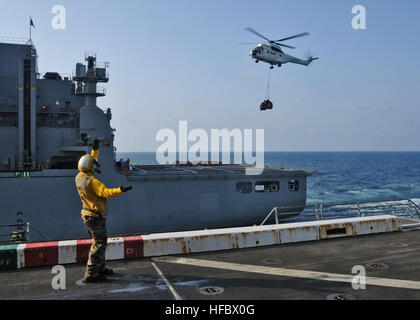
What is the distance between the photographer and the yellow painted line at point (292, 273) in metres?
6.50

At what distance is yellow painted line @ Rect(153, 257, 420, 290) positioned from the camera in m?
6.50

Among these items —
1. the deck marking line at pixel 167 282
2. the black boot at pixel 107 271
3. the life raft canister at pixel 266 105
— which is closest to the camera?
the deck marking line at pixel 167 282

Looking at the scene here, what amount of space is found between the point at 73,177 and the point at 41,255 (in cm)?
1642

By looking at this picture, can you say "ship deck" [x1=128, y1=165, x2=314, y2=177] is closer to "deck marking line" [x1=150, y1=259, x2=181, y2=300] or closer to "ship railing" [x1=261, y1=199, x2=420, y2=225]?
"ship railing" [x1=261, y1=199, x2=420, y2=225]

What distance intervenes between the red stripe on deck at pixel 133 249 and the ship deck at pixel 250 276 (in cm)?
23

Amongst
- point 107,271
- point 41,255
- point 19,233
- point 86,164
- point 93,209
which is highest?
point 86,164

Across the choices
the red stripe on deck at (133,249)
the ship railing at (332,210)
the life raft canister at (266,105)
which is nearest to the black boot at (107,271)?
the red stripe on deck at (133,249)

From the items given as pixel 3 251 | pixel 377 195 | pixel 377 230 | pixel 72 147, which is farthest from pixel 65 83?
pixel 377 195

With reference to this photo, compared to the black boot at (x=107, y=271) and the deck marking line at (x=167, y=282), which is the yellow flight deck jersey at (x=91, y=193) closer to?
the black boot at (x=107, y=271)

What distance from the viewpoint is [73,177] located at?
23094mm

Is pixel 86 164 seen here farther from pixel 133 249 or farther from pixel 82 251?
pixel 133 249

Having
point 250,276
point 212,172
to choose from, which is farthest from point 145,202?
point 250,276

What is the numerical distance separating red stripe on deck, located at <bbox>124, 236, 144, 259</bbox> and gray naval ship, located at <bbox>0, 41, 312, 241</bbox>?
16.5 meters
